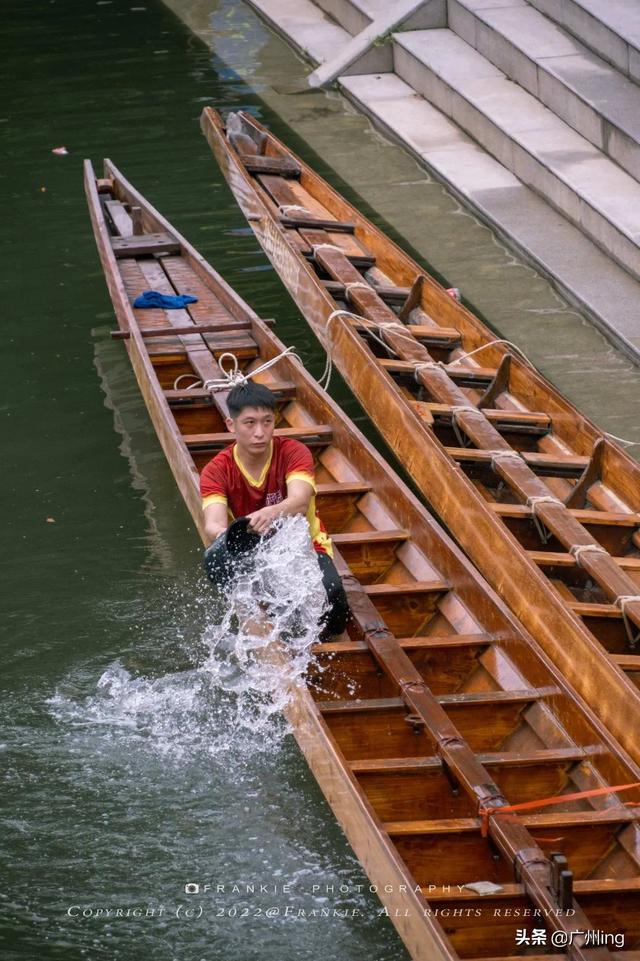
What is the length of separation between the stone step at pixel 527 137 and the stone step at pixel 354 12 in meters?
0.83

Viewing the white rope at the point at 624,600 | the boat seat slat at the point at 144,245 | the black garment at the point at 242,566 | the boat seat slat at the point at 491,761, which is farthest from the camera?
the boat seat slat at the point at 144,245

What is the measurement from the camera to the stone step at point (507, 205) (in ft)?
30.7

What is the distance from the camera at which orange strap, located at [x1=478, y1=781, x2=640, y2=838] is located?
4359 millimetres

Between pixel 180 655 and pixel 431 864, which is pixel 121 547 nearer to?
pixel 180 655

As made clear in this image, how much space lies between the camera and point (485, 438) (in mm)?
6887

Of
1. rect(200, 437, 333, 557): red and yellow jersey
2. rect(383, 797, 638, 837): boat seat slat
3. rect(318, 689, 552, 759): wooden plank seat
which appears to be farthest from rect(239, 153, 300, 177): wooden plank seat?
rect(383, 797, 638, 837): boat seat slat

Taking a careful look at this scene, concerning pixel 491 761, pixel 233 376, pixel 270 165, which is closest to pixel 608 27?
pixel 270 165

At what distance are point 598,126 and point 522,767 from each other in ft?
25.2

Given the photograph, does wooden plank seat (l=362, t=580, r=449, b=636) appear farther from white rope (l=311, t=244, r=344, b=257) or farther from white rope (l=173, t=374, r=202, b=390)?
white rope (l=311, t=244, r=344, b=257)

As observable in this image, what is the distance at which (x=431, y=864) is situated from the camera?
14.3ft

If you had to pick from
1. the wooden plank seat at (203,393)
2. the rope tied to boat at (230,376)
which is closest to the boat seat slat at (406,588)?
the rope tied to boat at (230,376)

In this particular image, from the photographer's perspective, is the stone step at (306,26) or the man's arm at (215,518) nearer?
the man's arm at (215,518)

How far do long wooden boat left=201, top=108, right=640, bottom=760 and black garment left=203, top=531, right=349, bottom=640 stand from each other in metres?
0.87

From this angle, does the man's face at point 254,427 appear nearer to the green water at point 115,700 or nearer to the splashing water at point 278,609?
the splashing water at point 278,609
